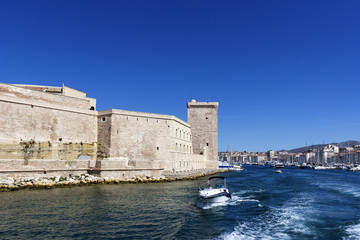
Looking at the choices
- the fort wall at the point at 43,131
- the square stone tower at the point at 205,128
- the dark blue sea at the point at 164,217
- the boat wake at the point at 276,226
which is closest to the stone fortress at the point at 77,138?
the fort wall at the point at 43,131

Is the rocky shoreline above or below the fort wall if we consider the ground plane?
below

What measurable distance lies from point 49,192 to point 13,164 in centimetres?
448

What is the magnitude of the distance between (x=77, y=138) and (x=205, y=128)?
24644 millimetres

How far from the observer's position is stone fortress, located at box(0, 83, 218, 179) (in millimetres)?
22297

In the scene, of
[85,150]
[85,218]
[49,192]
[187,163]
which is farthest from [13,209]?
[187,163]

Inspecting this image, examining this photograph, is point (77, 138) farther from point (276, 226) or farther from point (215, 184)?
point (276, 226)

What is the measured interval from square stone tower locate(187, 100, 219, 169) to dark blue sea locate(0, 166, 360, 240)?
29152 mm

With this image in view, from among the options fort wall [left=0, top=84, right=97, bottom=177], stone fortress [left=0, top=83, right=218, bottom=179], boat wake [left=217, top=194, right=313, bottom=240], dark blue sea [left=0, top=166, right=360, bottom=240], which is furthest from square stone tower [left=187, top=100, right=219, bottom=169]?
boat wake [left=217, top=194, right=313, bottom=240]

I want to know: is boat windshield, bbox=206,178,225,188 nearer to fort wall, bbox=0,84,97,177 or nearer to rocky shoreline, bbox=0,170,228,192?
rocky shoreline, bbox=0,170,228,192

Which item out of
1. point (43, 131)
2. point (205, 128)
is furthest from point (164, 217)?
point (205, 128)

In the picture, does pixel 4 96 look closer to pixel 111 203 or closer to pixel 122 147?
pixel 122 147

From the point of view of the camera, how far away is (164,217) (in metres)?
12.3

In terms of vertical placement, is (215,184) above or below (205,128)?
below

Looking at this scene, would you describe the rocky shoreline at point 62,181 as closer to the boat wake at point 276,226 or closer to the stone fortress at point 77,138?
the stone fortress at point 77,138
